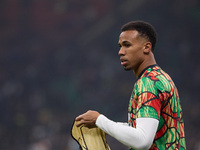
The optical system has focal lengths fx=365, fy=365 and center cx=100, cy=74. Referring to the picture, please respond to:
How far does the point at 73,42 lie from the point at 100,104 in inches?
124

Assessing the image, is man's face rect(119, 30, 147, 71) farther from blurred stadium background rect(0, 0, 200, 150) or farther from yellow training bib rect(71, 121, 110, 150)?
blurred stadium background rect(0, 0, 200, 150)

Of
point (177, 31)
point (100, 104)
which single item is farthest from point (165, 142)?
point (177, 31)

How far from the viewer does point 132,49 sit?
1.97 m

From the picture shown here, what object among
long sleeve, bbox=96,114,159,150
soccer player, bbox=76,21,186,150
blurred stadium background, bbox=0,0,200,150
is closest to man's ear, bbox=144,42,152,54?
soccer player, bbox=76,21,186,150

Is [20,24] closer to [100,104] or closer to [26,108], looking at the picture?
[26,108]

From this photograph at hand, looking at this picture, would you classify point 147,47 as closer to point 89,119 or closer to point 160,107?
point 160,107

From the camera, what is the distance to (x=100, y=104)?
36.6 feet

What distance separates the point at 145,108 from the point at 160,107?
9 centimetres

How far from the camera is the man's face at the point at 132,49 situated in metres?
1.97

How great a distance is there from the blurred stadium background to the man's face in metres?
6.86

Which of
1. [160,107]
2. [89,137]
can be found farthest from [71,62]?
[160,107]

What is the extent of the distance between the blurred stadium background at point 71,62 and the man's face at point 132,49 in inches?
270

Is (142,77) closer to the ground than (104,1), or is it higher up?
closer to the ground

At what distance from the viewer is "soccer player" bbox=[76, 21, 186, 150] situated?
1.72 m
